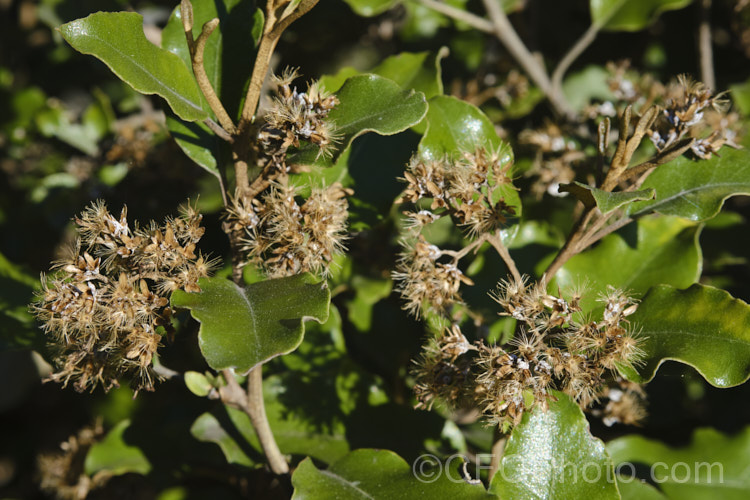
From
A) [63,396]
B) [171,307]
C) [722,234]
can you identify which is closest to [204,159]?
[171,307]

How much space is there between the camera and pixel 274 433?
5.76ft

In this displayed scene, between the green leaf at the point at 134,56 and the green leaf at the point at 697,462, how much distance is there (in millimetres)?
1546

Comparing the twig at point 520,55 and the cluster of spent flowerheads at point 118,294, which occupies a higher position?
the cluster of spent flowerheads at point 118,294

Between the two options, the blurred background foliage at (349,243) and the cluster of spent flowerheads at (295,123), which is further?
the blurred background foliage at (349,243)

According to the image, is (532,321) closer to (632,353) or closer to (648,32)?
(632,353)

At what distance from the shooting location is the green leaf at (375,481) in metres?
1.36

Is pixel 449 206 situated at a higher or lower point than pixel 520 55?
higher

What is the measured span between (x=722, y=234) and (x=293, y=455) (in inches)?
62.5

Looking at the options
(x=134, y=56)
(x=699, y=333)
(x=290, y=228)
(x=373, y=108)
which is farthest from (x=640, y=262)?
(x=134, y=56)

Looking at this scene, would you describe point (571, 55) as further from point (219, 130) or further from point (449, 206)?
point (219, 130)

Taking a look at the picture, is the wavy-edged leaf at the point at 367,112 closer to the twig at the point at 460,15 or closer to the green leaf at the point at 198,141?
the green leaf at the point at 198,141

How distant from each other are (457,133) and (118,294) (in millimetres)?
867

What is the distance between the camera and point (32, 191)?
288cm

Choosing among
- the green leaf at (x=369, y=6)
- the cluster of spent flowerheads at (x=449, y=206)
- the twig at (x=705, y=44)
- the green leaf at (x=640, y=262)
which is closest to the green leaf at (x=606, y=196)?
the cluster of spent flowerheads at (x=449, y=206)
